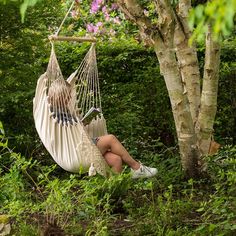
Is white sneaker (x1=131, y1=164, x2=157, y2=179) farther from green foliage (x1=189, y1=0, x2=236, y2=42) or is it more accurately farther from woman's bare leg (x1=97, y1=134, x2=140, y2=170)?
green foliage (x1=189, y1=0, x2=236, y2=42)

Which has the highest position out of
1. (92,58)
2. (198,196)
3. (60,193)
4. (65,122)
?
(92,58)

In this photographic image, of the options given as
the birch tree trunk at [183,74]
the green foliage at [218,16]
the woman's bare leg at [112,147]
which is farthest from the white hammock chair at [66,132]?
the green foliage at [218,16]

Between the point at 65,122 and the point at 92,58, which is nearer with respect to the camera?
the point at 65,122

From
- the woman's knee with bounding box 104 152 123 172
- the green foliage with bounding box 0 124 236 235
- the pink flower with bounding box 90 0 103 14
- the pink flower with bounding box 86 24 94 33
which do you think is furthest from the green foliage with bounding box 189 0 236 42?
the pink flower with bounding box 90 0 103 14

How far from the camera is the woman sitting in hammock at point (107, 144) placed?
4.75 m

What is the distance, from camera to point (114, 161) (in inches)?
186

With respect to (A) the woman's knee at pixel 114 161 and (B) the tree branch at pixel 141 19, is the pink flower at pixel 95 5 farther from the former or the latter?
(A) the woman's knee at pixel 114 161

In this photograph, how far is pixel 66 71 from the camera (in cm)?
660

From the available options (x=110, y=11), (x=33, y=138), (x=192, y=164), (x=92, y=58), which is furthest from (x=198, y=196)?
(x=110, y=11)

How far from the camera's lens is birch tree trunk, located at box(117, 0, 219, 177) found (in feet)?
14.9

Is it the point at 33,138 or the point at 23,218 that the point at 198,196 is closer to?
the point at 23,218

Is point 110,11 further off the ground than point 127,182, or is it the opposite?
point 110,11

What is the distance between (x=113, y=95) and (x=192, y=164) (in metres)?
1.97

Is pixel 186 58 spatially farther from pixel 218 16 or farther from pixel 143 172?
pixel 218 16
